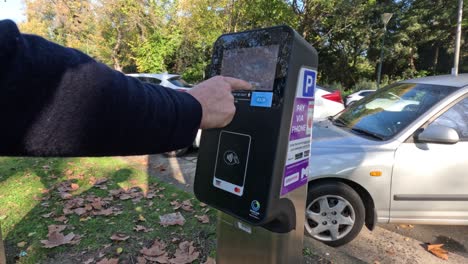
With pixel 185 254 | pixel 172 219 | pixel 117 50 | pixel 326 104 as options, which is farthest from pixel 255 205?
pixel 117 50

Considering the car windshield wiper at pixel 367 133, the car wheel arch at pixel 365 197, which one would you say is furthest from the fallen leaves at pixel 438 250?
the car windshield wiper at pixel 367 133

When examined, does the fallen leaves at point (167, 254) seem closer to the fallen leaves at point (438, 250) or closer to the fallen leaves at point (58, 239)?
the fallen leaves at point (58, 239)

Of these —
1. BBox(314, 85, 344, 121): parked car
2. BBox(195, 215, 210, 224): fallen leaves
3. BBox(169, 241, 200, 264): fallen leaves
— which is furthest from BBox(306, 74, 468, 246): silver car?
BBox(314, 85, 344, 121): parked car

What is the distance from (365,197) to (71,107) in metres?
2.90

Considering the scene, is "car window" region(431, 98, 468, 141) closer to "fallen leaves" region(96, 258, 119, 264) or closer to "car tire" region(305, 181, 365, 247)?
"car tire" region(305, 181, 365, 247)

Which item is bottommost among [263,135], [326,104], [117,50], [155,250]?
[155,250]

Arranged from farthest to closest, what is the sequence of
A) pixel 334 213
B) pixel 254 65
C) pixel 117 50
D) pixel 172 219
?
1. pixel 117 50
2. pixel 172 219
3. pixel 334 213
4. pixel 254 65

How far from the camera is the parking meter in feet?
4.21

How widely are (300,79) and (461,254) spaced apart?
284 cm

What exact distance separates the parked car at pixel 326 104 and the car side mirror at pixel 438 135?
4.00 meters

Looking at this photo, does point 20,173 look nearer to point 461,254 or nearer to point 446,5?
point 461,254

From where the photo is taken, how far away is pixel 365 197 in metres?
3.19

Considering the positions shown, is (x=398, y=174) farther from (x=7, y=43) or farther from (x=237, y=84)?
(x=7, y=43)

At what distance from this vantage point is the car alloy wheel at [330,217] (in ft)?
10.2
